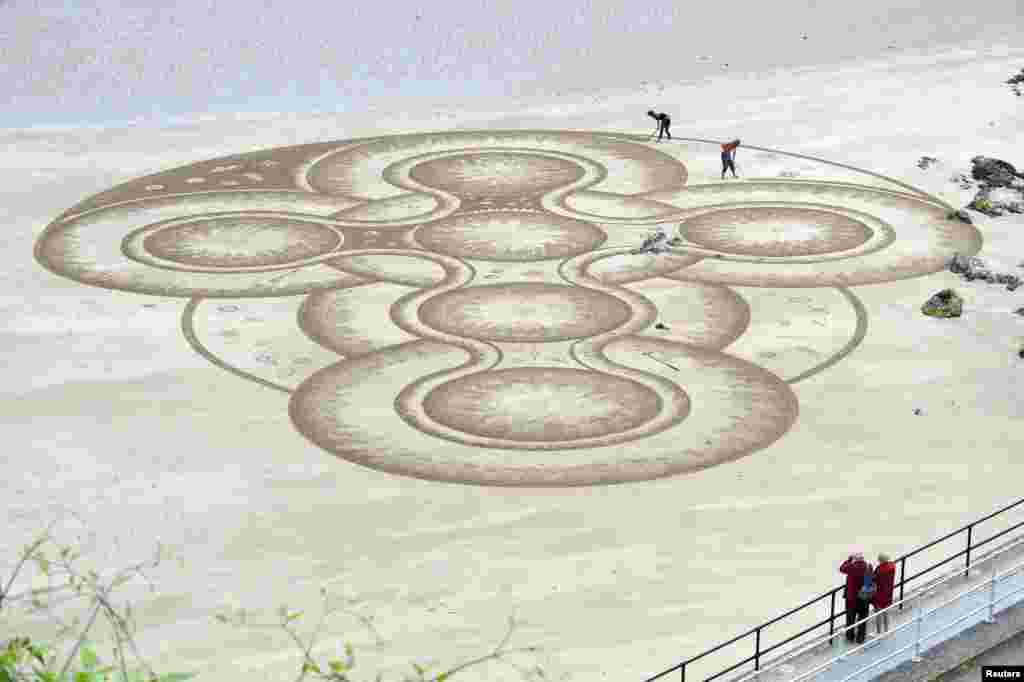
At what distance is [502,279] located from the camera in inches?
1799

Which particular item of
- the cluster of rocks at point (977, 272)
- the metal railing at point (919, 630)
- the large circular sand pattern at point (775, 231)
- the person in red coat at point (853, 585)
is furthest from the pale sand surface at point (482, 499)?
the metal railing at point (919, 630)

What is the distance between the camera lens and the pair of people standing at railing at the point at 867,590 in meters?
24.7

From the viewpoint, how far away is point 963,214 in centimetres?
5138

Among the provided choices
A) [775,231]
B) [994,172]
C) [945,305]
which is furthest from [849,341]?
[994,172]

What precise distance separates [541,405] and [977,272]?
15.1 m

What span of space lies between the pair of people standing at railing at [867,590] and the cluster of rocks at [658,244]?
2386 cm

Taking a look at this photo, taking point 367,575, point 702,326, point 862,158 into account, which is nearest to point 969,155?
point 862,158

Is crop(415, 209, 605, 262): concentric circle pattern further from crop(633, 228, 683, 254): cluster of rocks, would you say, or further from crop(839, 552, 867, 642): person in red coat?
crop(839, 552, 867, 642): person in red coat

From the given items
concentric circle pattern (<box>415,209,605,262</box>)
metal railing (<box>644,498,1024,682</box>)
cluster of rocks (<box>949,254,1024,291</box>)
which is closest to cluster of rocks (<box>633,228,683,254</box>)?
concentric circle pattern (<box>415,209,605,262</box>)

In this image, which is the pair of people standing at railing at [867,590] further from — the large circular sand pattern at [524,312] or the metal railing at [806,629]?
the large circular sand pattern at [524,312]

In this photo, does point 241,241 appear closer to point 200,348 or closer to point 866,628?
point 200,348

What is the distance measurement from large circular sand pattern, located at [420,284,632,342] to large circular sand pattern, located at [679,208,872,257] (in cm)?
615

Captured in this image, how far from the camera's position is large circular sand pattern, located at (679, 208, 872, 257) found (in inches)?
1911

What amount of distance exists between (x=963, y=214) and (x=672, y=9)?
34211 mm
